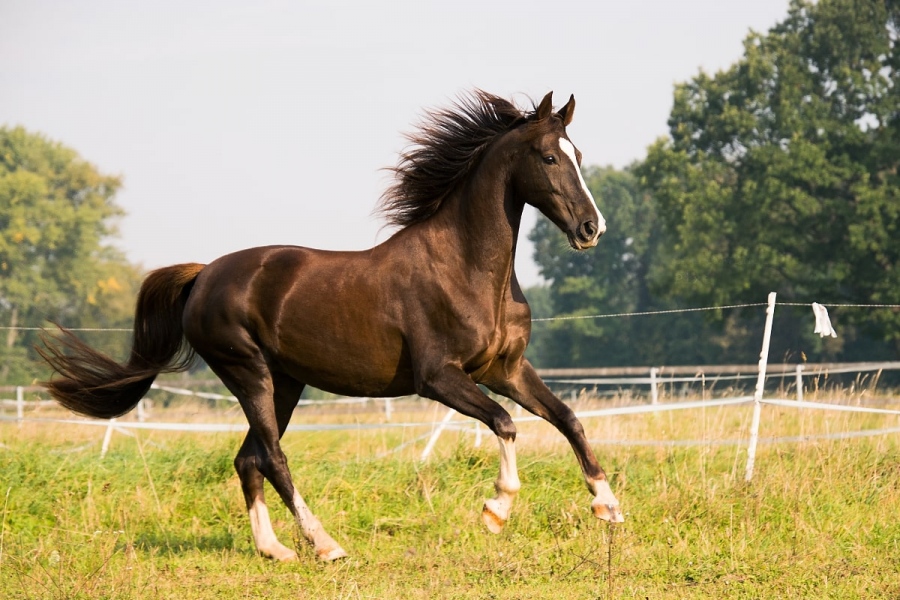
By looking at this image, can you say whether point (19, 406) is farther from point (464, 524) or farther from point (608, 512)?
point (608, 512)

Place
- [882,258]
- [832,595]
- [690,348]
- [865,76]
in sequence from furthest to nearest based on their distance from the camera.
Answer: [690,348]
[865,76]
[882,258]
[832,595]

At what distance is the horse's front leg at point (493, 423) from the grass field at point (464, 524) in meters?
0.35

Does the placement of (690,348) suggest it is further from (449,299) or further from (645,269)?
(449,299)

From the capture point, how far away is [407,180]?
20.0 ft

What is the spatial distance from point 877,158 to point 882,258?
331 centimetres

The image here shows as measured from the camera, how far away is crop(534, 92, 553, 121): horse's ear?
219 inches

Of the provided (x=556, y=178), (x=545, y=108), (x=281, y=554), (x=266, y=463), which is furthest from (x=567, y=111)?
(x=281, y=554)

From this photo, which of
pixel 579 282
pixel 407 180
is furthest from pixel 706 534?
pixel 579 282

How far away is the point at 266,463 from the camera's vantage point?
6.22 m

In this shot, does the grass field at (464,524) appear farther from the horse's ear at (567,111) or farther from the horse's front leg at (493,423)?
the horse's ear at (567,111)

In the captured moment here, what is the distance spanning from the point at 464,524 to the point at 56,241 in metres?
50.5

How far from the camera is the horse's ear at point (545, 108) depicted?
557cm

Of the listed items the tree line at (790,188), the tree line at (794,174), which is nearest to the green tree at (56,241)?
the tree line at (790,188)

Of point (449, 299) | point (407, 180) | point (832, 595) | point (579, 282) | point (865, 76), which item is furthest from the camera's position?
point (579, 282)
